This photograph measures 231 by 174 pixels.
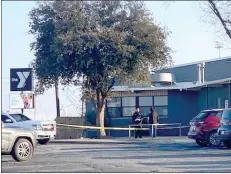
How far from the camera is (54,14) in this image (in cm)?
3206

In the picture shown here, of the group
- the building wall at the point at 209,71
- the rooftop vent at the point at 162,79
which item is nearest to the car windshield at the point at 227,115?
the building wall at the point at 209,71

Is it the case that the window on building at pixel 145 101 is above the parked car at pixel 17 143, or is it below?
above

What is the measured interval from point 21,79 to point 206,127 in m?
7.81

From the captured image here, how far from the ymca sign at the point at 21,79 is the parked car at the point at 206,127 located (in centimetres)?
708

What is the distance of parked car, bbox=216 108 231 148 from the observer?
2236 centimetres

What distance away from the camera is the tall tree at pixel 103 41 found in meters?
31.8

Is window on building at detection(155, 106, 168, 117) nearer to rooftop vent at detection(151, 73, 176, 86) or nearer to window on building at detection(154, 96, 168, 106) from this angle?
window on building at detection(154, 96, 168, 106)

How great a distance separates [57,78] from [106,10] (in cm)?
503

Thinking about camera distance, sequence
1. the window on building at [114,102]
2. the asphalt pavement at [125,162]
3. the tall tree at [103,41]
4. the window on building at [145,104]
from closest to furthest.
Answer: the asphalt pavement at [125,162], the tall tree at [103,41], the window on building at [145,104], the window on building at [114,102]

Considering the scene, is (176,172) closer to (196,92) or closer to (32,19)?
(32,19)

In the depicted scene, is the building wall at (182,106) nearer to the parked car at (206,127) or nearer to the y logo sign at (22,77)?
the parked car at (206,127)

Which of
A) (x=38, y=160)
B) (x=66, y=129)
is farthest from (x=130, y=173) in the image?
(x=66, y=129)

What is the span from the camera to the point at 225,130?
22.5 metres

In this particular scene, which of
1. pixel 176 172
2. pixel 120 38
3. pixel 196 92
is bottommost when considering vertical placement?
pixel 176 172
